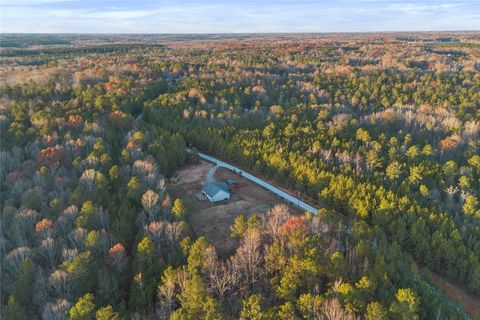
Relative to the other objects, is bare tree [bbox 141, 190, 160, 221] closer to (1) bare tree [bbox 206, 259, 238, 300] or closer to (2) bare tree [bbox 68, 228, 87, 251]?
(2) bare tree [bbox 68, 228, 87, 251]

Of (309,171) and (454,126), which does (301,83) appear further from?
(309,171)

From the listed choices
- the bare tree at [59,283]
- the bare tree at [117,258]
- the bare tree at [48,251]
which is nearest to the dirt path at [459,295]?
the bare tree at [117,258]

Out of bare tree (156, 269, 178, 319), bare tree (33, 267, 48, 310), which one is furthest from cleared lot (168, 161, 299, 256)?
bare tree (33, 267, 48, 310)

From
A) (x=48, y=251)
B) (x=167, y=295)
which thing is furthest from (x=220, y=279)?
(x=48, y=251)

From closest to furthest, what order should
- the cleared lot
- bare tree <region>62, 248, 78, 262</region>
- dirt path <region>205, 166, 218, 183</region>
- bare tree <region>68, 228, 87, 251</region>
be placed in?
1. bare tree <region>62, 248, 78, 262</region>
2. bare tree <region>68, 228, 87, 251</region>
3. the cleared lot
4. dirt path <region>205, 166, 218, 183</region>

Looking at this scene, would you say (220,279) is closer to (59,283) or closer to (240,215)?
(240,215)

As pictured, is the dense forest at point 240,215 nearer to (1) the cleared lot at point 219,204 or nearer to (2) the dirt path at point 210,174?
(1) the cleared lot at point 219,204

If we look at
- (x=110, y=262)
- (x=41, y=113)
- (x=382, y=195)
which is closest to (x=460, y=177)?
(x=382, y=195)
